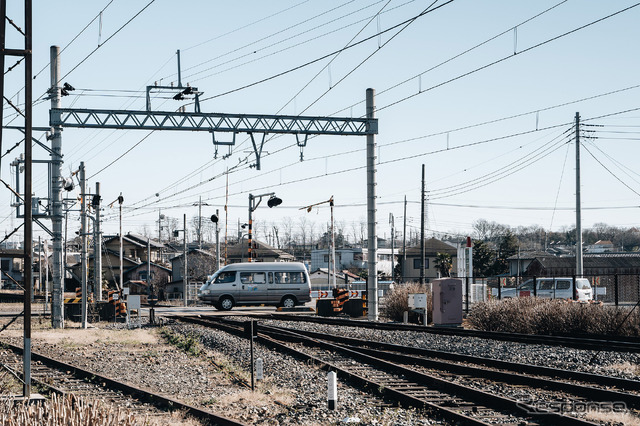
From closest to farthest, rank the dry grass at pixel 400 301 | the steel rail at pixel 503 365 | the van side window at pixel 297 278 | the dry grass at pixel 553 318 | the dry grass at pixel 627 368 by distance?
the steel rail at pixel 503 365
the dry grass at pixel 627 368
the dry grass at pixel 553 318
the dry grass at pixel 400 301
the van side window at pixel 297 278

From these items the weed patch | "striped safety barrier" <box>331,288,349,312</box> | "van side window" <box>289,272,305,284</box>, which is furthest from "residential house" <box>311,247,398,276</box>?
the weed patch

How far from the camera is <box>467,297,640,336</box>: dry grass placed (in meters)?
21.5

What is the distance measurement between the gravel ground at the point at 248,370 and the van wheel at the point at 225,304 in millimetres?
11238

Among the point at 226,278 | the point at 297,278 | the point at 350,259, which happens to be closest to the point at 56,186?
the point at 226,278

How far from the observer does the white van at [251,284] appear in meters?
36.3

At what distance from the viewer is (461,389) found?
38.1ft

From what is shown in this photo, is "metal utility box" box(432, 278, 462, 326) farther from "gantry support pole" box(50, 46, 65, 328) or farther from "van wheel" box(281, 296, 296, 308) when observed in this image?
"gantry support pole" box(50, 46, 65, 328)

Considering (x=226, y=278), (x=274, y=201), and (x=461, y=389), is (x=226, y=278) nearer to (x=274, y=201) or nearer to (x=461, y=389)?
(x=274, y=201)

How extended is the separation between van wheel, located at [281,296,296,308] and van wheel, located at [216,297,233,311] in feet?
8.79

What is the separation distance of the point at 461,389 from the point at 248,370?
532 centimetres

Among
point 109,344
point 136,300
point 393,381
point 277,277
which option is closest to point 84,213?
point 136,300

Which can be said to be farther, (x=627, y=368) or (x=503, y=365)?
(x=503, y=365)

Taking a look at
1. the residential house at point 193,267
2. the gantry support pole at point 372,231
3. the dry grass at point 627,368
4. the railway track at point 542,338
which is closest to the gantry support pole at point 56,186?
the railway track at point 542,338

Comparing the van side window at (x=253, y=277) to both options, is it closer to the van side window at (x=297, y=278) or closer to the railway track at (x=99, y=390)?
the van side window at (x=297, y=278)
